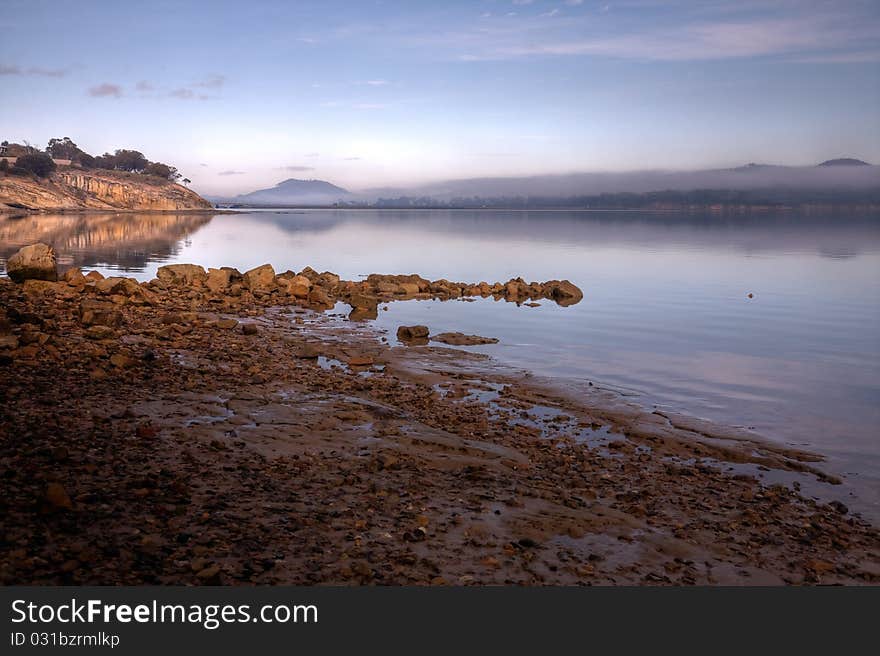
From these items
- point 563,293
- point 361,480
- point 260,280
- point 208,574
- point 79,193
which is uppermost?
point 79,193

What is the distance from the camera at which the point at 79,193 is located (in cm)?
16600

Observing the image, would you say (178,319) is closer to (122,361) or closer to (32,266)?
(122,361)

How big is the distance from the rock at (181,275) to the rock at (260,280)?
5.67ft

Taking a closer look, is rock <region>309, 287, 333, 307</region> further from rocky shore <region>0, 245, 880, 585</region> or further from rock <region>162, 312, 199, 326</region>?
rocky shore <region>0, 245, 880, 585</region>

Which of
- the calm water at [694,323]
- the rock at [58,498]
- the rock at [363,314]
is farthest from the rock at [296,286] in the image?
the rock at [58,498]

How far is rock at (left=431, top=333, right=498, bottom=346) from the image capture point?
706 inches

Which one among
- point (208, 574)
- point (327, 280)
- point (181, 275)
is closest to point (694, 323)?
point (327, 280)

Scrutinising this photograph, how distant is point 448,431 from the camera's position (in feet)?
33.0

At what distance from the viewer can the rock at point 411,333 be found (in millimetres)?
17922

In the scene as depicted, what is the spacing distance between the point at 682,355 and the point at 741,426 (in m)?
6.05

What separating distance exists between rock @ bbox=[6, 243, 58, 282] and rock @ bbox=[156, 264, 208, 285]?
4.10 metres

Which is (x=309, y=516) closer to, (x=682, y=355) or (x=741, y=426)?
(x=741, y=426)

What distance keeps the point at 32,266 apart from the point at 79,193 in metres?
165

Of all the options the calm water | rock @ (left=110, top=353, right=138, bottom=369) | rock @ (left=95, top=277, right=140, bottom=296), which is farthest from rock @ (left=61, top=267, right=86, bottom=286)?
rock @ (left=110, top=353, right=138, bottom=369)
